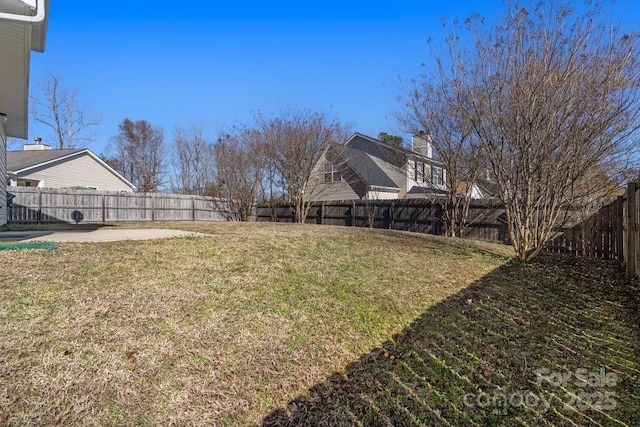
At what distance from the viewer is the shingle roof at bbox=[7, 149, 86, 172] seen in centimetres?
1720

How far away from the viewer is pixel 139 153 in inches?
1268

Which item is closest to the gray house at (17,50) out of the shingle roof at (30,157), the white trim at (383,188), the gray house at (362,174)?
the shingle roof at (30,157)

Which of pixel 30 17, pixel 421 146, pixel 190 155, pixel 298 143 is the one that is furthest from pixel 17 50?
pixel 190 155

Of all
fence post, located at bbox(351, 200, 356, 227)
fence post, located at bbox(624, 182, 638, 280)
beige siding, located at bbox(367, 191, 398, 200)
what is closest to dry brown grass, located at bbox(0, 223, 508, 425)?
fence post, located at bbox(624, 182, 638, 280)

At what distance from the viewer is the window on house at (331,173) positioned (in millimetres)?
18328

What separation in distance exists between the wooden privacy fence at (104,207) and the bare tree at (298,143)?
14.0ft

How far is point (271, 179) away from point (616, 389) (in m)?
16.6

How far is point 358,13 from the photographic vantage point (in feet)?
32.9

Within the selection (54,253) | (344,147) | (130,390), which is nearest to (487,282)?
(130,390)

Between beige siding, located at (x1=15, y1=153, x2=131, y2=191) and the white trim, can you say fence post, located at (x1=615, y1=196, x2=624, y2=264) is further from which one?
beige siding, located at (x1=15, y1=153, x2=131, y2=191)

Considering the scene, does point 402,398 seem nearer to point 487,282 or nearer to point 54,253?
point 487,282

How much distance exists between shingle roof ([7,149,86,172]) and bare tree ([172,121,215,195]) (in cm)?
970

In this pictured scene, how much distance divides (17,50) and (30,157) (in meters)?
17.3

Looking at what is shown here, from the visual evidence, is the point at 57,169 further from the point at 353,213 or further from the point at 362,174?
the point at 362,174
